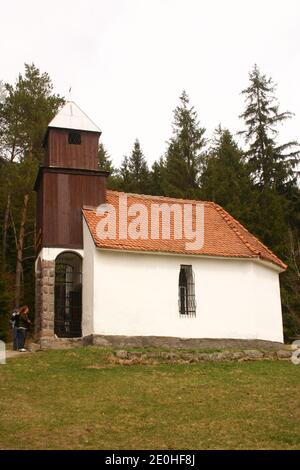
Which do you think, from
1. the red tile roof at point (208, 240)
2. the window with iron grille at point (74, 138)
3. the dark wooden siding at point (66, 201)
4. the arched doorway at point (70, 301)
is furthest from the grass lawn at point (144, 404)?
the window with iron grille at point (74, 138)

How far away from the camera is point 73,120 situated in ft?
74.0

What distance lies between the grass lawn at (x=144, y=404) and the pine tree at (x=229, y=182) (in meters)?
15.7

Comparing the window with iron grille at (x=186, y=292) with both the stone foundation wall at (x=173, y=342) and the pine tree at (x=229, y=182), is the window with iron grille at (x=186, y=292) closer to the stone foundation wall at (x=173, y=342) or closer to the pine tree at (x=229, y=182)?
the stone foundation wall at (x=173, y=342)

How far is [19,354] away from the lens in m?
18.7

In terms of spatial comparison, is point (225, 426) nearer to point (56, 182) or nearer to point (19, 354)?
point (19, 354)

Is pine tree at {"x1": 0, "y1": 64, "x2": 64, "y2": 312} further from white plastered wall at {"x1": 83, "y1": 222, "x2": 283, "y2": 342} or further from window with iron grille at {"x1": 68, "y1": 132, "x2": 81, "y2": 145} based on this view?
white plastered wall at {"x1": 83, "y1": 222, "x2": 283, "y2": 342}

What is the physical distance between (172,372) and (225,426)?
523 cm

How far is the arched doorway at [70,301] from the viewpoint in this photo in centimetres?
2212

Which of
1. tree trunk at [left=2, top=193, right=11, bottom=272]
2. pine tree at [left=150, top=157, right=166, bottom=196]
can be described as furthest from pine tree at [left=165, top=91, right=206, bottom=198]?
tree trunk at [left=2, top=193, right=11, bottom=272]

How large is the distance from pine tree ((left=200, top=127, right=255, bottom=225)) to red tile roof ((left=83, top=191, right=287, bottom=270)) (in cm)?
→ 776

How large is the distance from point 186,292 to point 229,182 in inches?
565

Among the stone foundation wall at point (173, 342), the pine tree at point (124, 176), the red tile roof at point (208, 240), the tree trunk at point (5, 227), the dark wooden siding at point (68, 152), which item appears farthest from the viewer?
the pine tree at point (124, 176)


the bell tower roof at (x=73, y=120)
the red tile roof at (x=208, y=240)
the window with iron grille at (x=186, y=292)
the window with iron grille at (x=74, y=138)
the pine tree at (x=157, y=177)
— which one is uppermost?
the pine tree at (x=157, y=177)

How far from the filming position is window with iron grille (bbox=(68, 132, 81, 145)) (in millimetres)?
22448
